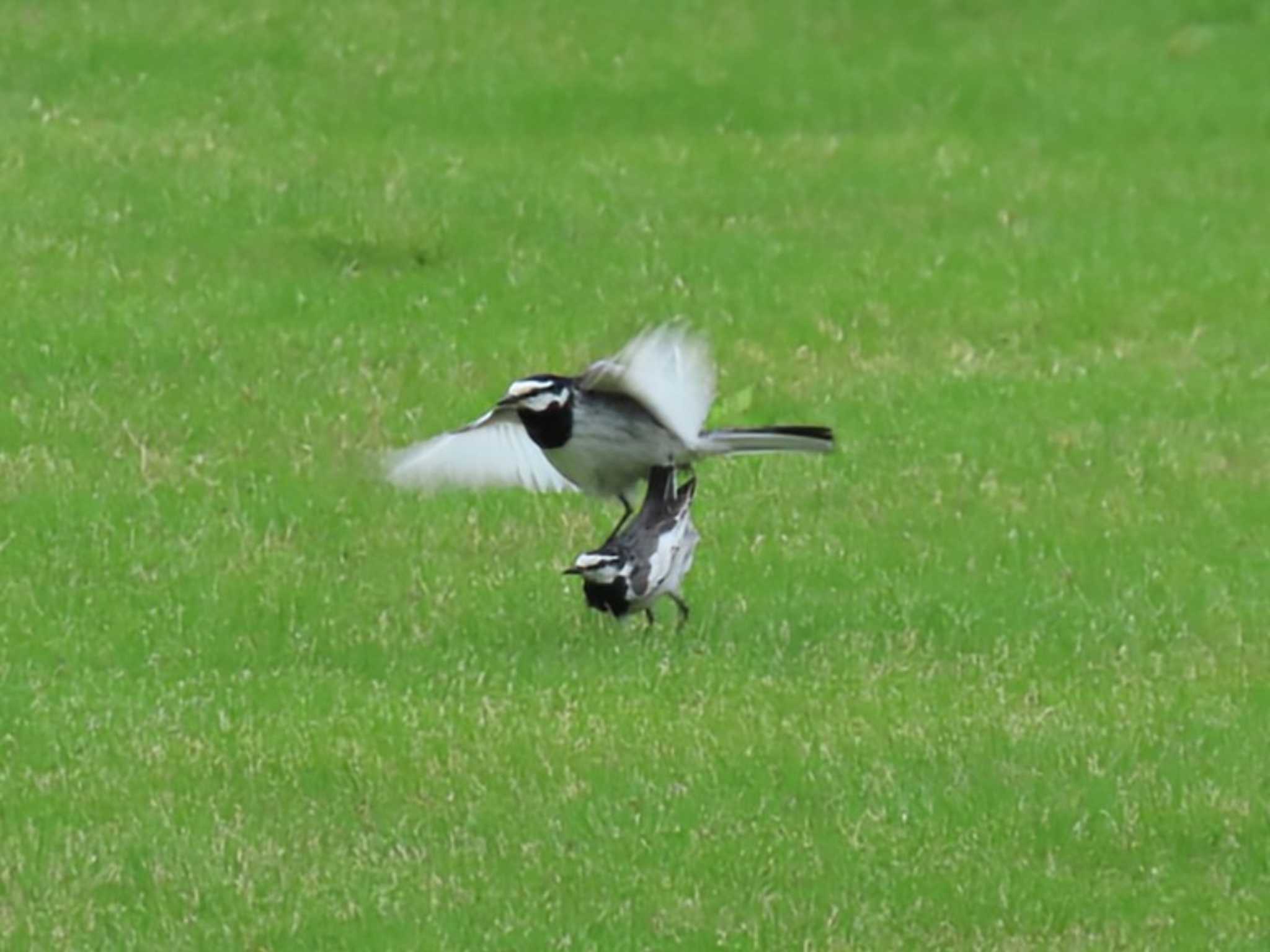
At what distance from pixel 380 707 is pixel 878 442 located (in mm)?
5711

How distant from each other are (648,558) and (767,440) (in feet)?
2.73

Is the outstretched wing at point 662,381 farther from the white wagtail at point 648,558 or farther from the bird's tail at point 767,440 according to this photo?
the white wagtail at point 648,558

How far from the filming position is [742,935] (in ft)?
31.4

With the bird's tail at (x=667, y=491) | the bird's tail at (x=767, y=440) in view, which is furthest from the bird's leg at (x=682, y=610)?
the bird's tail at (x=767, y=440)

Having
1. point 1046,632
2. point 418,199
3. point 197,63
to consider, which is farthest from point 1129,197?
point 1046,632

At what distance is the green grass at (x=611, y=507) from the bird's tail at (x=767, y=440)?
917 mm

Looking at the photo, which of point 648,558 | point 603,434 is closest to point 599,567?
point 648,558

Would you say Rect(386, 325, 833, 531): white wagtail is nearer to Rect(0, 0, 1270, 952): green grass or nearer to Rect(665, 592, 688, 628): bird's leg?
Rect(665, 592, 688, 628): bird's leg

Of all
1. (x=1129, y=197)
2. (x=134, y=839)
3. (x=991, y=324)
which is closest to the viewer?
(x=134, y=839)

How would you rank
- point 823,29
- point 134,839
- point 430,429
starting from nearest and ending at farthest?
1. point 134,839
2. point 430,429
3. point 823,29

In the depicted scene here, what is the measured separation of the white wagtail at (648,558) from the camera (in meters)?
12.7

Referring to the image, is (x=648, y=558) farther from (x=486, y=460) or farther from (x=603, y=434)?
(x=486, y=460)

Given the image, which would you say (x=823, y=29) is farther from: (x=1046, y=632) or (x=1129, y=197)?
(x=1046, y=632)

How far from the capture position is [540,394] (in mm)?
12641
